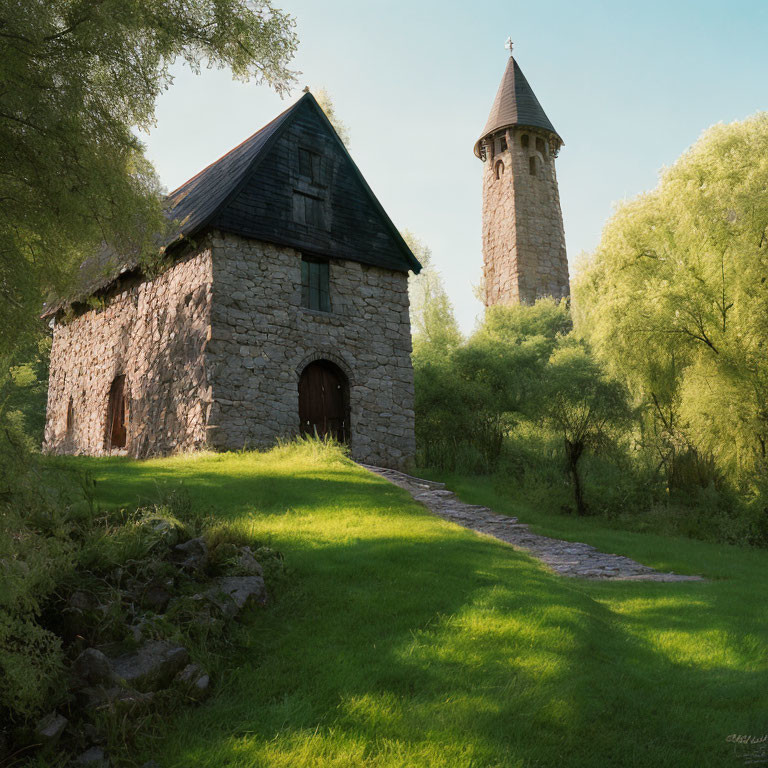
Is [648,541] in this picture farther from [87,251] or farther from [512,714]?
[87,251]

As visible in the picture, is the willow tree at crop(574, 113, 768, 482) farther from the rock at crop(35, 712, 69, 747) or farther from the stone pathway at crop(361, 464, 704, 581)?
the rock at crop(35, 712, 69, 747)

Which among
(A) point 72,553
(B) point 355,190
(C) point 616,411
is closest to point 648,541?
(C) point 616,411

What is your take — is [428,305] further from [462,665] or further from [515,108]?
[462,665]

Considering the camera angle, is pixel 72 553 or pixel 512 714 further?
pixel 72 553

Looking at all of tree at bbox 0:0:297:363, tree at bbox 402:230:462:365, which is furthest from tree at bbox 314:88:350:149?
tree at bbox 0:0:297:363

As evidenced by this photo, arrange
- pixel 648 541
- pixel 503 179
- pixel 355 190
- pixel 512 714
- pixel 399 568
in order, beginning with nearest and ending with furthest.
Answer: pixel 512 714
pixel 399 568
pixel 648 541
pixel 355 190
pixel 503 179

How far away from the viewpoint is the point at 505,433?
2036 cm

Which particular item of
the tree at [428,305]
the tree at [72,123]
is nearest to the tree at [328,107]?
the tree at [428,305]

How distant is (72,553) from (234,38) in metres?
7.45

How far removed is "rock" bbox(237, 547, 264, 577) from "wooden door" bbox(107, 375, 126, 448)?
12649 mm

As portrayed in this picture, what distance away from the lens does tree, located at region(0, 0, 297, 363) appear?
659 centimetres

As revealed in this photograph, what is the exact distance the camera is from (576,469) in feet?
51.7

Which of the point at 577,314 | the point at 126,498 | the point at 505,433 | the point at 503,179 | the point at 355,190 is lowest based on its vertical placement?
the point at 126,498

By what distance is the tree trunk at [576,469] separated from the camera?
15.4 m
